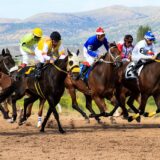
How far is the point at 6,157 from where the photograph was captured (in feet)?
30.5

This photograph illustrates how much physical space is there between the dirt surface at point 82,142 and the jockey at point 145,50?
1.85 meters

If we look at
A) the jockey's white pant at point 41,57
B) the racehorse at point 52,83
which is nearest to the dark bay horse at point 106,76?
the racehorse at point 52,83

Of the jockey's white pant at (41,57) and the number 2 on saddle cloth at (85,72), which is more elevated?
the jockey's white pant at (41,57)

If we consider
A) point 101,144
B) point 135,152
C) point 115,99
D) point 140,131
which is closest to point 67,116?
point 115,99

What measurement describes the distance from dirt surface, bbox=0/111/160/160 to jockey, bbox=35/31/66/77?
1.80 m

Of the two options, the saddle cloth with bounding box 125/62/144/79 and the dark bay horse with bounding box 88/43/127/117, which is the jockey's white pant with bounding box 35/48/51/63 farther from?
the saddle cloth with bounding box 125/62/144/79

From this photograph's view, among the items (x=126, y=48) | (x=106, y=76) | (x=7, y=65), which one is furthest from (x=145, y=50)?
(x=7, y=65)

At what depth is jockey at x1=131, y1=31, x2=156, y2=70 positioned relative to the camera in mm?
14328

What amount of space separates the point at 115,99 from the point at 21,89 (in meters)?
3.02

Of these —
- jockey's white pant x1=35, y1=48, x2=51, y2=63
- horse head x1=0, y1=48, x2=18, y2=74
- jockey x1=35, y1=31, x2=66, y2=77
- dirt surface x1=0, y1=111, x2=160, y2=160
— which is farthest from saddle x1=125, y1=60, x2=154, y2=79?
horse head x1=0, y1=48, x2=18, y2=74

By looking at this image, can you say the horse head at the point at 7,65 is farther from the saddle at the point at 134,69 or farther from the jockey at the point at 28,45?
the saddle at the point at 134,69

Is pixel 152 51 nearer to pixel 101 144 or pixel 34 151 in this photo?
pixel 101 144

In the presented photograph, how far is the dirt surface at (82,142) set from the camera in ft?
30.8

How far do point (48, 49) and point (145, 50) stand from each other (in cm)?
274
